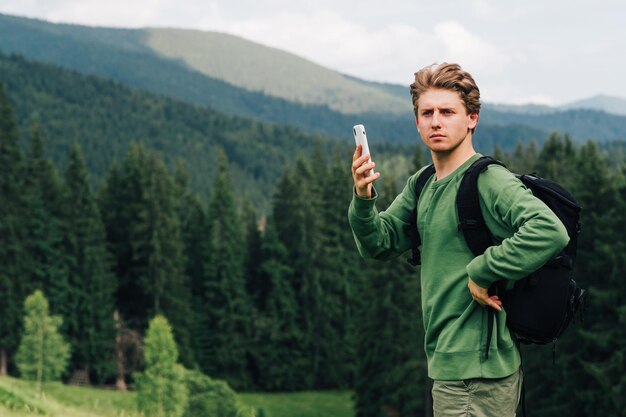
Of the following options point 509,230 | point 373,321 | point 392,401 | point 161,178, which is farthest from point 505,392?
point 161,178

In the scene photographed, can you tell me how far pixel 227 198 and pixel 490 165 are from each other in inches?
2627

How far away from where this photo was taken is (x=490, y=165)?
4938mm

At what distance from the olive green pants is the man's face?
143 cm

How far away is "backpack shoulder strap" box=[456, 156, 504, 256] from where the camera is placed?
4891mm

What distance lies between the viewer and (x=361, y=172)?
197 inches

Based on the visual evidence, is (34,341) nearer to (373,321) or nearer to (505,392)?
(373,321)

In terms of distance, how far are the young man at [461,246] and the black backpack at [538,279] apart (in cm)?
6

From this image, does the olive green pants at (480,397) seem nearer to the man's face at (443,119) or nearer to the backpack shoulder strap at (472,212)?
the backpack shoulder strap at (472,212)

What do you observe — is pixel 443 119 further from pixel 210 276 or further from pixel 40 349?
pixel 210 276

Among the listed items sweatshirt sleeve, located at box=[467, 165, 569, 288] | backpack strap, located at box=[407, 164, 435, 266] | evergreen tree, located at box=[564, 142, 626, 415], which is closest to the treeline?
evergreen tree, located at box=[564, 142, 626, 415]

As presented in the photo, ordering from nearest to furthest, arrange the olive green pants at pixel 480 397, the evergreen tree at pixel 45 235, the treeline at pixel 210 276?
the olive green pants at pixel 480 397
the treeline at pixel 210 276
the evergreen tree at pixel 45 235

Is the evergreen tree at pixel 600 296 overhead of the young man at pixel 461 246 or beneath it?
beneath

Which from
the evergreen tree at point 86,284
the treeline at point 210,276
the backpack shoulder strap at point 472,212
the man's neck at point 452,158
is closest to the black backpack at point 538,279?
the backpack shoulder strap at point 472,212

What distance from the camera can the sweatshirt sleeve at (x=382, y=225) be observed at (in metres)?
5.23
